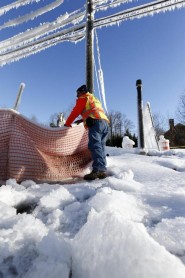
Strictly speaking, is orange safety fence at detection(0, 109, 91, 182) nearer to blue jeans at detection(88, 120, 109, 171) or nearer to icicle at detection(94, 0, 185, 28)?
blue jeans at detection(88, 120, 109, 171)

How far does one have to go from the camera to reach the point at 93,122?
4504mm

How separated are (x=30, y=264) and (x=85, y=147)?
11.5 ft

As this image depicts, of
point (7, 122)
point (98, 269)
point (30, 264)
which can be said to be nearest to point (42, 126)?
point (7, 122)

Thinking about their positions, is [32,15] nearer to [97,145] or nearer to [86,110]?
[86,110]

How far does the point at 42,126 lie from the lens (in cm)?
424

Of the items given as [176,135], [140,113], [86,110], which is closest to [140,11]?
[140,113]

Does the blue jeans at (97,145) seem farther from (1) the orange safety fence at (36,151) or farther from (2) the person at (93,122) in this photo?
(1) the orange safety fence at (36,151)

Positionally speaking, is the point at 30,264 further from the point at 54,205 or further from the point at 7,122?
the point at 7,122


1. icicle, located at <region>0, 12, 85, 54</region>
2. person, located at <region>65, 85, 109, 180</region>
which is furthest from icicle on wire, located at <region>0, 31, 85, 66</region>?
person, located at <region>65, 85, 109, 180</region>

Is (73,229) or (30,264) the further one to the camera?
(73,229)

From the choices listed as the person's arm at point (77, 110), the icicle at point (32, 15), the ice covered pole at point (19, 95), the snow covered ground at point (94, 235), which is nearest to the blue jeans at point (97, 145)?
the person's arm at point (77, 110)

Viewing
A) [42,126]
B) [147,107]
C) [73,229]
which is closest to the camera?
[73,229]

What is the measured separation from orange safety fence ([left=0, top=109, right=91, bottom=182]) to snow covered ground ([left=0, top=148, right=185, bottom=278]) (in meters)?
1.14

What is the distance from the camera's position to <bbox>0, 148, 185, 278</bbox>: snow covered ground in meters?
1.08
